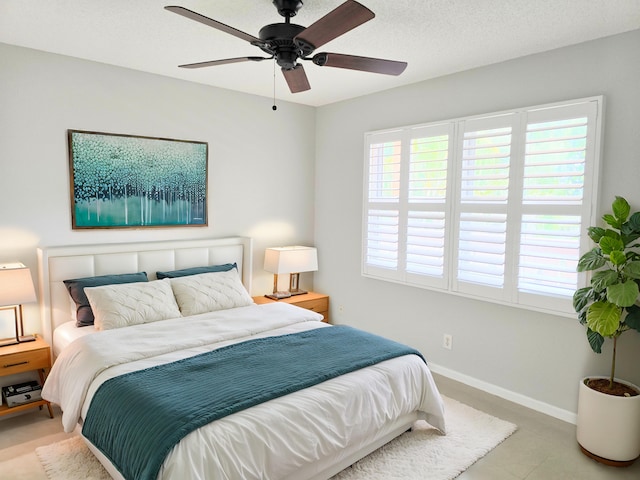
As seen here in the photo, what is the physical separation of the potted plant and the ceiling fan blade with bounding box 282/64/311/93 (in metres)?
2.05

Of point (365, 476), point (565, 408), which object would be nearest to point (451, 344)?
point (565, 408)

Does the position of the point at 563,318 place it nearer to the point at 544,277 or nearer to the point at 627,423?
the point at 544,277

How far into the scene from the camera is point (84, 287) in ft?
10.9

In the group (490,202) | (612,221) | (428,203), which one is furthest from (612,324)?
(428,203)

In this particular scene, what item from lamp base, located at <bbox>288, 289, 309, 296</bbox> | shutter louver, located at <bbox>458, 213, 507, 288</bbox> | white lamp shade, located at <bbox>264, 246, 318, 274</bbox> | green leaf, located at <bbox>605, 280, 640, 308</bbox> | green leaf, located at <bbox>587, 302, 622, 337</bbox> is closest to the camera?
green leaf, located at <bbox>605, 280, 640, 308</bbox>

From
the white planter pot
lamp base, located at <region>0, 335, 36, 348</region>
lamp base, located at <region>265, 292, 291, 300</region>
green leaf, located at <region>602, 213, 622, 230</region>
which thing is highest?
green leaf, located at <region>602, 213, 622, 230</region>

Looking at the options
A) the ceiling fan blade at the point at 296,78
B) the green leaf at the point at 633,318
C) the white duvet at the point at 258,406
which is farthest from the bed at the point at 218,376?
the ceiling fan blade at the point at 296,78

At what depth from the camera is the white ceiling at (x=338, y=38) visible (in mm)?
2457

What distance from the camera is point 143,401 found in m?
2.10

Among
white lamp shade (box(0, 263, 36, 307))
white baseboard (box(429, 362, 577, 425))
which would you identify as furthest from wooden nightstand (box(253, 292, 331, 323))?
white lamp shade (box(0, 263, 36, 307))

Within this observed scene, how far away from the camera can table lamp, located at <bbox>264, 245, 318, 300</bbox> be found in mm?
4520

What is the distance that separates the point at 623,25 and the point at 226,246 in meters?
3.57

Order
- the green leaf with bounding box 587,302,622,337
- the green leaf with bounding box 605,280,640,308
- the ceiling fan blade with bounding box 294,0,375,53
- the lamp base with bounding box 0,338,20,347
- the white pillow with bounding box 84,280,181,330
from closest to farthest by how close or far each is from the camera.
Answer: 1. the ceiling fan blade with bounding box 294,0,375,53
2. the green leaf with bounding box 605,280,640,308
3. the green leaf with bounding box 587,302,622,337
4. the lamp base with bounding box 0,338,20,347
5. the white pillow with bounding box 84,280,181,330

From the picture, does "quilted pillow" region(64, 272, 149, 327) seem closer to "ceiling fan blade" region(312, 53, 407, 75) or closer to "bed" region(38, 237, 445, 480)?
"bed" region(38, 237, 445, 480)
